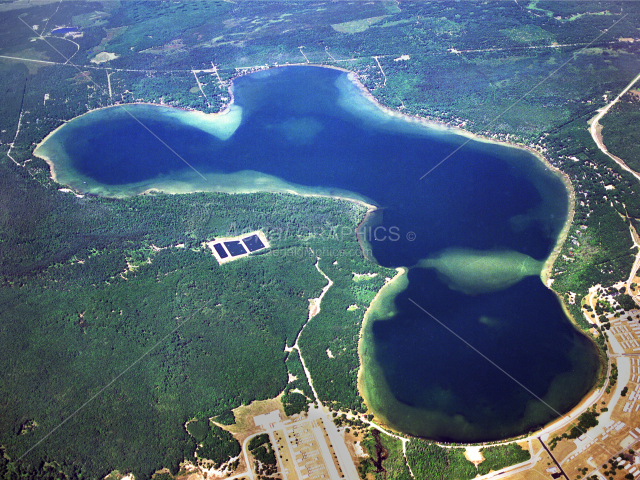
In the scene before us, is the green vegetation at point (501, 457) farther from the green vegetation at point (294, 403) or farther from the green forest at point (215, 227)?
the green vegetation at point (294, 403)

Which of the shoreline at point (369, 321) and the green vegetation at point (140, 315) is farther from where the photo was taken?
the shoreline at point (369, 321)

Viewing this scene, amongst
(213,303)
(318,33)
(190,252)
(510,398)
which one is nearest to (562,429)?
(510,398)

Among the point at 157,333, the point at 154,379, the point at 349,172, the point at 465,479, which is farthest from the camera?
the point at 349,172

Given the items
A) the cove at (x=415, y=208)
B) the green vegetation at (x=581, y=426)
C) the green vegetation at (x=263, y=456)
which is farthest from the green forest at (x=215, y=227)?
the green vegetation at (x=581, y=426)

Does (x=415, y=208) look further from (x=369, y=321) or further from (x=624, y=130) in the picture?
(x=624, y=130)

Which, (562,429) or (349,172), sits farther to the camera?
(349,172)

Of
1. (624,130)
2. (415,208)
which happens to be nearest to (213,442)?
(415,208)

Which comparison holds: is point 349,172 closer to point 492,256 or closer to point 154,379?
point 492,256
